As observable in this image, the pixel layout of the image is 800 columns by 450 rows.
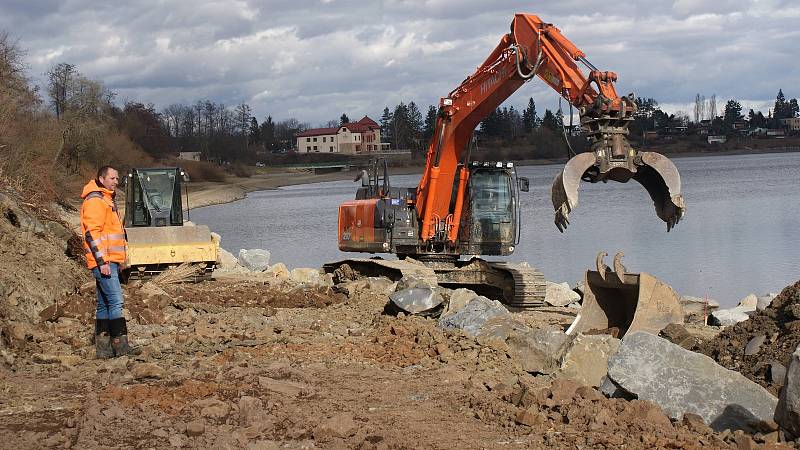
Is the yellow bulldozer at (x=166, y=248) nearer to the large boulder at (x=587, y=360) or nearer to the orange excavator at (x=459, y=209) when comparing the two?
the orange excavator at (x=459, y=209)

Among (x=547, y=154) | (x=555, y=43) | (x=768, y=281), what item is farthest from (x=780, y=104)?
(x=555, y=43)

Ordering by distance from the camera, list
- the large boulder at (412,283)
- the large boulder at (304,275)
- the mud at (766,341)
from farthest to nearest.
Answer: the large boulder at (304,275)
the large boulder at (412,283)
the mud at (766,341)

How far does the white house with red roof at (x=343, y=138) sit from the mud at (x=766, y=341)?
→ 379ft

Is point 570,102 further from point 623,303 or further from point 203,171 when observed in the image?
point 203,171

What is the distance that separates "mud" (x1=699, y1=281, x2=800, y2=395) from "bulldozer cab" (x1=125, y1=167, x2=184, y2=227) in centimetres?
1178

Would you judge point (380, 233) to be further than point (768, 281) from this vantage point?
No

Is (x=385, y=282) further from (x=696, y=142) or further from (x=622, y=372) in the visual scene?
(x=696, y=142)

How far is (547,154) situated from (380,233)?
7221 cm

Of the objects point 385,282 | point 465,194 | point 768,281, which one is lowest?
point 768,281

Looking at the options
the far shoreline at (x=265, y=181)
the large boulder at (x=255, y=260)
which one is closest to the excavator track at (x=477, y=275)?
the large boulder at (x=255, y=260)

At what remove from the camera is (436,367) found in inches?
334

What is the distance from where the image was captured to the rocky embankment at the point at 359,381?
5.97 metres

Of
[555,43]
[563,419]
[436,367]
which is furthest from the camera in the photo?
[555,43]

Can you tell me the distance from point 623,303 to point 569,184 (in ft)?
6.36
